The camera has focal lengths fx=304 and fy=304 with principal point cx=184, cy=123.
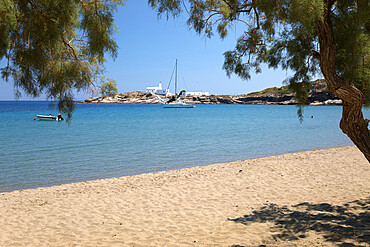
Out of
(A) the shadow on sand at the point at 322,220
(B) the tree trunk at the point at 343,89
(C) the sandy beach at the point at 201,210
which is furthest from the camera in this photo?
(C) the sandy beach at the point at 201,210

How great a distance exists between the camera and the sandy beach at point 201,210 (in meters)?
5.14

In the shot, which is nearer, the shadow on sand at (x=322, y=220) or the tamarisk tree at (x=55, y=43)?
the tamarisk tree at (x=55, y=43)

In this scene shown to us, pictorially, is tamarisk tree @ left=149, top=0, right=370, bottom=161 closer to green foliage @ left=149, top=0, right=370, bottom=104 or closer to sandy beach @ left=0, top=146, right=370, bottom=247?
green foliage @ left=149, top=0, right=370, bottom=104

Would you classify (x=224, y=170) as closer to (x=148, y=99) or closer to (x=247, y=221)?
(x=247, y=221)

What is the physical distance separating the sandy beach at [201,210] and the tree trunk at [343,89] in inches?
63.0

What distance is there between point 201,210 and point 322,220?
246cm

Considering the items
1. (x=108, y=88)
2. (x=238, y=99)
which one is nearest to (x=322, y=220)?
(x=108, y=88)

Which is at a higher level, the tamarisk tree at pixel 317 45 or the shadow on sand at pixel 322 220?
the tamarisk tree at pixel 317 45

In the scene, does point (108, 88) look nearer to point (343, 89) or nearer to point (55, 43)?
point (55, 43)

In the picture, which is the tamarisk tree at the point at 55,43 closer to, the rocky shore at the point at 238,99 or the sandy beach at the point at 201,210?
the sandy beach at the point at 201,210

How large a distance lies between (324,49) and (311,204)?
4240mm

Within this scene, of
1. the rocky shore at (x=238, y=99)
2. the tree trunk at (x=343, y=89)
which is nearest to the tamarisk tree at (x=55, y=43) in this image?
the tree trunk at (x=343, y=89)

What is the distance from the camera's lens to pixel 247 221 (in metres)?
5.88

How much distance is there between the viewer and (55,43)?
9.36 ft
